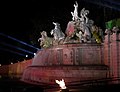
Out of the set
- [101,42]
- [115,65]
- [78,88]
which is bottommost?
[78,88]

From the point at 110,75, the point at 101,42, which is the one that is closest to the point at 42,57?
the point at 101,42

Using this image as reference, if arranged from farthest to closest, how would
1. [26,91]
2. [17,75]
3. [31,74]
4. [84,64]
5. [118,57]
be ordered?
[17,75] < [31,74] < [84,64] < [118,57] < [26,91]

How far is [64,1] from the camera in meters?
45.1

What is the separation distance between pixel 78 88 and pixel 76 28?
30.5ft

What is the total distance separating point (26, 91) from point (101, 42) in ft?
48.0

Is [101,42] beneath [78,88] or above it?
above

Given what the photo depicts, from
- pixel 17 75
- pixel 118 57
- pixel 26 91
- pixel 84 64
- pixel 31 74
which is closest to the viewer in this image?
pixel 26 91

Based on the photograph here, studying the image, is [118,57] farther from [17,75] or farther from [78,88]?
[17,75]

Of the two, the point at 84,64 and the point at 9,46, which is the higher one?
the point at 9,46

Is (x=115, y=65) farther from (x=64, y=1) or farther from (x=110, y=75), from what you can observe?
(x=64, y=1)

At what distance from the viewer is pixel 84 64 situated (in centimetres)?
2452

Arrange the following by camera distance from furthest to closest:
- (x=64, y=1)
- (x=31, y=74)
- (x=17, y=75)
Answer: (x=64, y=1)
(x=17, y=75)
(x=31, y=74)

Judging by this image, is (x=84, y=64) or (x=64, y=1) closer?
(x=84, y=64)

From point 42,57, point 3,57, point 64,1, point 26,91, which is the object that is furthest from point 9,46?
Result: point 26,91
